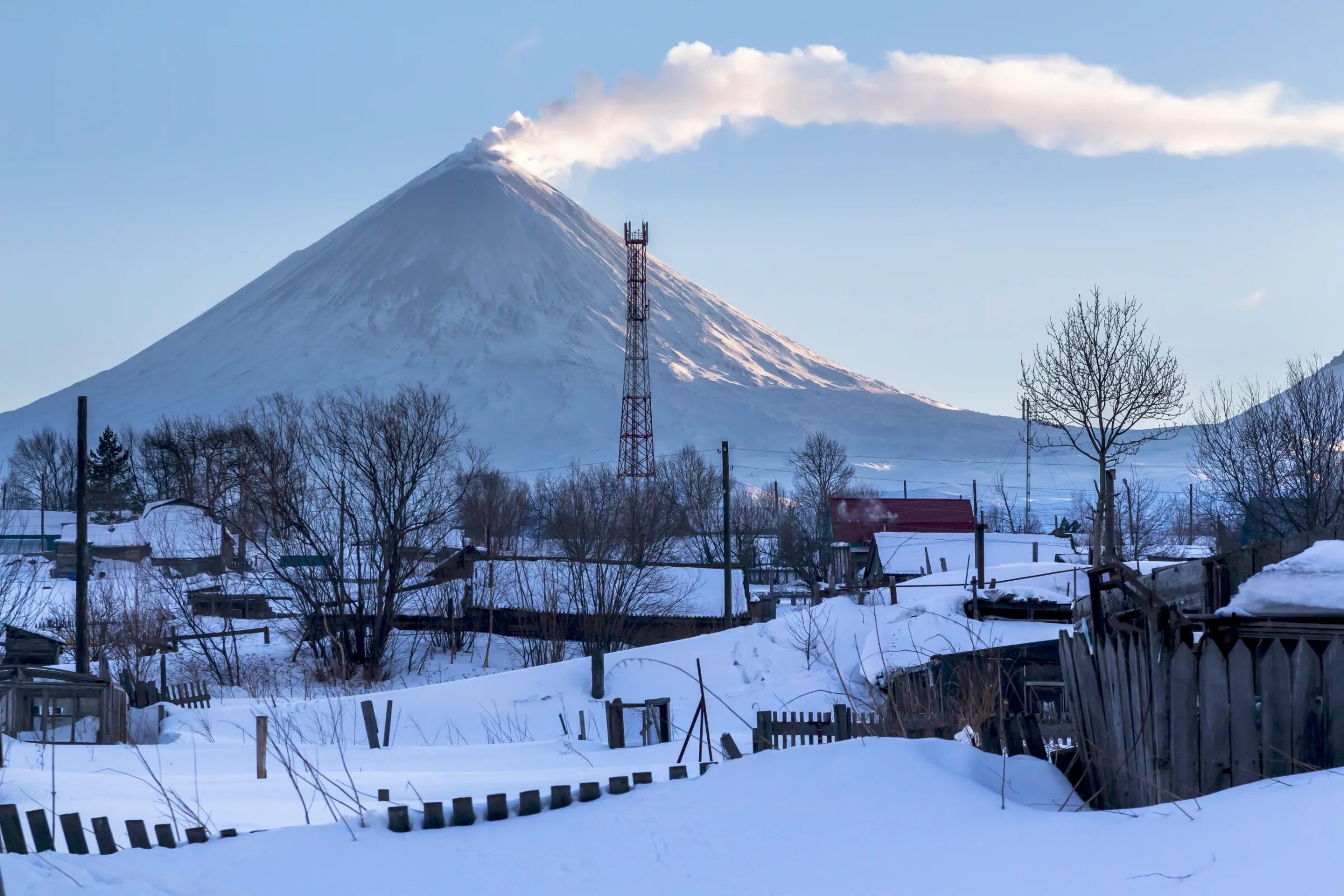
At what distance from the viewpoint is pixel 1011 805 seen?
17.2 ft

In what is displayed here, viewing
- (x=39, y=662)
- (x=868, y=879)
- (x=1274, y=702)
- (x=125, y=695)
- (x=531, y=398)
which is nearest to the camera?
(x=868, y=879)

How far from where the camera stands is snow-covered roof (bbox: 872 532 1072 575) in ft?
116

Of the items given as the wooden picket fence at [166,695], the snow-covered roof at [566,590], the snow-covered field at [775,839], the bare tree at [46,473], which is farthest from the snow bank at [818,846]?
the bare tree at [46,473]

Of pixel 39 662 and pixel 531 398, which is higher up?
pixel 531 398

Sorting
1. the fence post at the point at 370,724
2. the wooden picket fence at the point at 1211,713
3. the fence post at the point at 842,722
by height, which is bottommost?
the fence post at the point at 370,724

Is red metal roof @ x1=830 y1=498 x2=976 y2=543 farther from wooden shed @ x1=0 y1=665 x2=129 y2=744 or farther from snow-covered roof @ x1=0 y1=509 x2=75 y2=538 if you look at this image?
snow-covered roof @ x1=0 y1=509 x2=75 y2=538

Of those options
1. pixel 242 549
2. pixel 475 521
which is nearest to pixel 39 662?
pixel 242 549

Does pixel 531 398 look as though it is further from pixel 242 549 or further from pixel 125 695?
pixel 125 695

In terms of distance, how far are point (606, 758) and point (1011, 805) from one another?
23.2ft

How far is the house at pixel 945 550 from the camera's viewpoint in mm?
35375

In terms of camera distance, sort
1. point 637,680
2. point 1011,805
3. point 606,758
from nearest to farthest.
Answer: point 1011,805 → point 606,758 → point 637,680

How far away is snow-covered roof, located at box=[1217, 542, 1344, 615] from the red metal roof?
42607 mm

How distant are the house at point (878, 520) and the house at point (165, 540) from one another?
24.5 metres

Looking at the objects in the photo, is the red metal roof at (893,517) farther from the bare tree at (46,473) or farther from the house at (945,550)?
the bare tree at (46,473)
